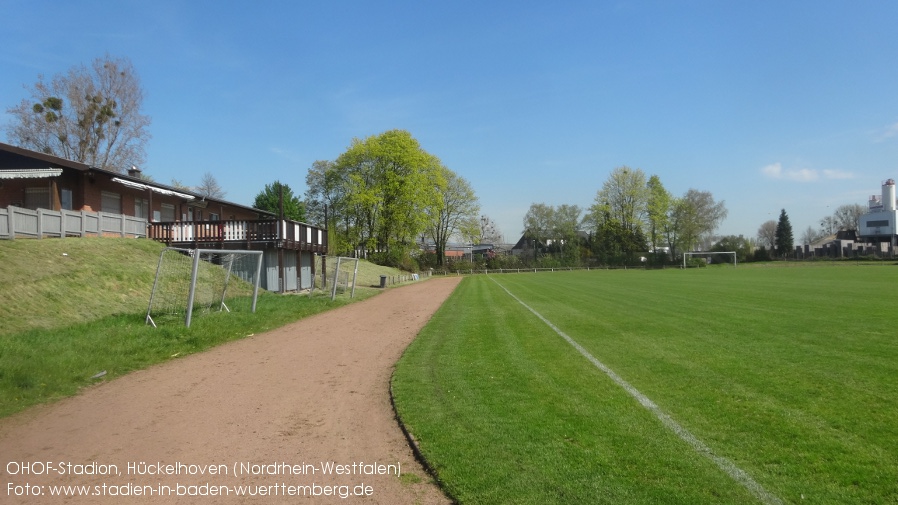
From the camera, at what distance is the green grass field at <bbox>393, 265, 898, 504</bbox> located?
439 cm

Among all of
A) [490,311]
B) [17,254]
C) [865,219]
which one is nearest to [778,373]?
[490,311]

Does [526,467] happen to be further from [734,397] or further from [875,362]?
[875,362]

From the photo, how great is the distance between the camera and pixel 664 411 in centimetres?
631

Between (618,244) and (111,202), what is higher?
(111,202)

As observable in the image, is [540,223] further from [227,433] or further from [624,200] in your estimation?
[227,433]

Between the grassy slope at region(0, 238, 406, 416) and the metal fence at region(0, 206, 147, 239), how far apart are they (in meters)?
0.95

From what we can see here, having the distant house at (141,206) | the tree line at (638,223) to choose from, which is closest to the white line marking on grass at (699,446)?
the distant house at (141,206)

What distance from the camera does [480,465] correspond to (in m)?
5.00

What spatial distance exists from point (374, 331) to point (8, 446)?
10311mm

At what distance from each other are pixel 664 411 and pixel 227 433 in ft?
15.4

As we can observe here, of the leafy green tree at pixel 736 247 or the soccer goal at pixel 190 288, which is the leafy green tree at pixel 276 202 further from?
the leafy green tree at pixel 736 247

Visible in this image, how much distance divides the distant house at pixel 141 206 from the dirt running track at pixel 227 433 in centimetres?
1588

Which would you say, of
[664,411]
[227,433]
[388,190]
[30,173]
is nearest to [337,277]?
[30,173]

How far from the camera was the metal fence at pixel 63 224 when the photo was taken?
18.2 meters
